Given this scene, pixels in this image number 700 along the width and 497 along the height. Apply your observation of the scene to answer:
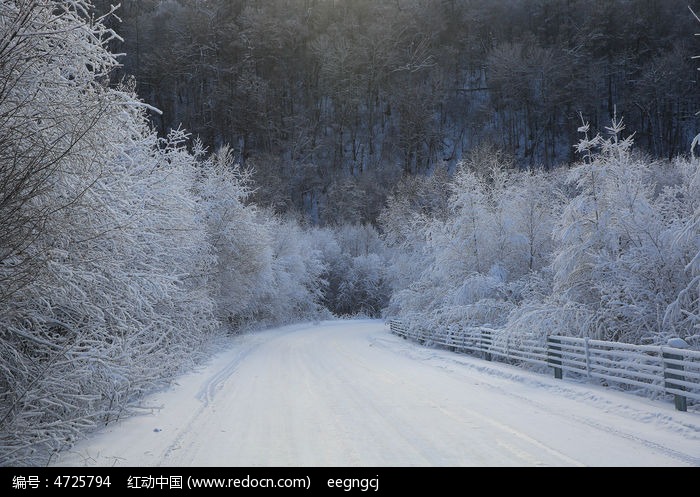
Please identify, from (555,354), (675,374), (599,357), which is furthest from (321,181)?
(675,374)

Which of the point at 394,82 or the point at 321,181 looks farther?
the point at 394,82

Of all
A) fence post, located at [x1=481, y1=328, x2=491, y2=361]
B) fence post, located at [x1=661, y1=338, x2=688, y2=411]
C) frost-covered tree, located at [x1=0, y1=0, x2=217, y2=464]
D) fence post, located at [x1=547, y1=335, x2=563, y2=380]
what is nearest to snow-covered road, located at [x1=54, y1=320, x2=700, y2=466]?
fence post, located at [x1=661, y1=338, x2=688, y2=411]

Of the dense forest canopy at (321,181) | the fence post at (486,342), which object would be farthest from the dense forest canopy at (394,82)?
the fence post at (486,342)

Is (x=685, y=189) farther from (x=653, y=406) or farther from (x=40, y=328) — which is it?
(x=40, y=328)

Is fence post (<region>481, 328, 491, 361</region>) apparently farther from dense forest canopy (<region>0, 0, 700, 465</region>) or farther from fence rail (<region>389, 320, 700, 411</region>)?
dense forest canopy (<region>0, 0, 700, 465</region>)

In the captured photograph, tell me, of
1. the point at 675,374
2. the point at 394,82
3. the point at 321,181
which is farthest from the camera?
the point at 394,82

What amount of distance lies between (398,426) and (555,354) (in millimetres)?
6941

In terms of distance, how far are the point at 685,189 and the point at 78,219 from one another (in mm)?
14063

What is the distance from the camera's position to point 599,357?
10.9 metres

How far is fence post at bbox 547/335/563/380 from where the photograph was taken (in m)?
12.4

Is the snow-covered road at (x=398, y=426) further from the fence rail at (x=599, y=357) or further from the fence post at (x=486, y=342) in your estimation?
the fence post at (x=486, y=342)

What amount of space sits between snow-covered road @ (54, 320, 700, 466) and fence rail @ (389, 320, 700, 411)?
0.43 metres

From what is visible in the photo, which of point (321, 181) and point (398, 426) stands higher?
point (321, 181)

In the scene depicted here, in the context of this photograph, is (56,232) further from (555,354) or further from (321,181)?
(321,181)
